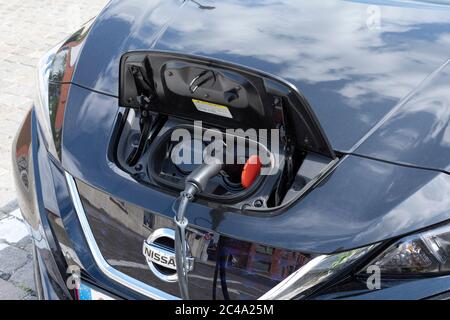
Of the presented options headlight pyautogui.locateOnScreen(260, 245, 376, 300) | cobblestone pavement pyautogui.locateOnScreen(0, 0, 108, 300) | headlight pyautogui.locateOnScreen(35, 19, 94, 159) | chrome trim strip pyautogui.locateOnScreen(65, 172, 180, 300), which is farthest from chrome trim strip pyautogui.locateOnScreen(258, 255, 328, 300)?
cobblestone pavement pyautogui.locateOnScreen(0, 0, 108, 300)

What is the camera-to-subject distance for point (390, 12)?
86.0 inches

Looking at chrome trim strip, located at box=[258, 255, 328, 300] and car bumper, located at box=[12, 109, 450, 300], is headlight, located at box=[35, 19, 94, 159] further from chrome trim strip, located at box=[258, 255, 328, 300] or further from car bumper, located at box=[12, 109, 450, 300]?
chrome trim strip, located at box=[258, 255, 328, 300]

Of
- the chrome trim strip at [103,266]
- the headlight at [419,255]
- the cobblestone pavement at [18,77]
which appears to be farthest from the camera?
the cobblestone pavement at [18,77]

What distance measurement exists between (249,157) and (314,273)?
0.41 meters

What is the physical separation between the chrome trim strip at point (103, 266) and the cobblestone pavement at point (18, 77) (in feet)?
3.77

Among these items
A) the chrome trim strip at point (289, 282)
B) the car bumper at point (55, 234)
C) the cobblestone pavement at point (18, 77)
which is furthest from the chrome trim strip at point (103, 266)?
the cobblestone pavement at point (18, 77)

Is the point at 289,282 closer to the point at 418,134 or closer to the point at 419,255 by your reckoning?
the point at 419,255

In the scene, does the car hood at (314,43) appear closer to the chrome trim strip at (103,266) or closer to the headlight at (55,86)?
the headlight at (55,86)

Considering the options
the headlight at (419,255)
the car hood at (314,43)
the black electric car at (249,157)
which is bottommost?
the headlight at (419,255)

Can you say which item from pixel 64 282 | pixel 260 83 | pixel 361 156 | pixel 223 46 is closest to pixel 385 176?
pixel 361 156

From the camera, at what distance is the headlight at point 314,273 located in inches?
60.1

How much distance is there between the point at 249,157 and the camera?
1.77 m
